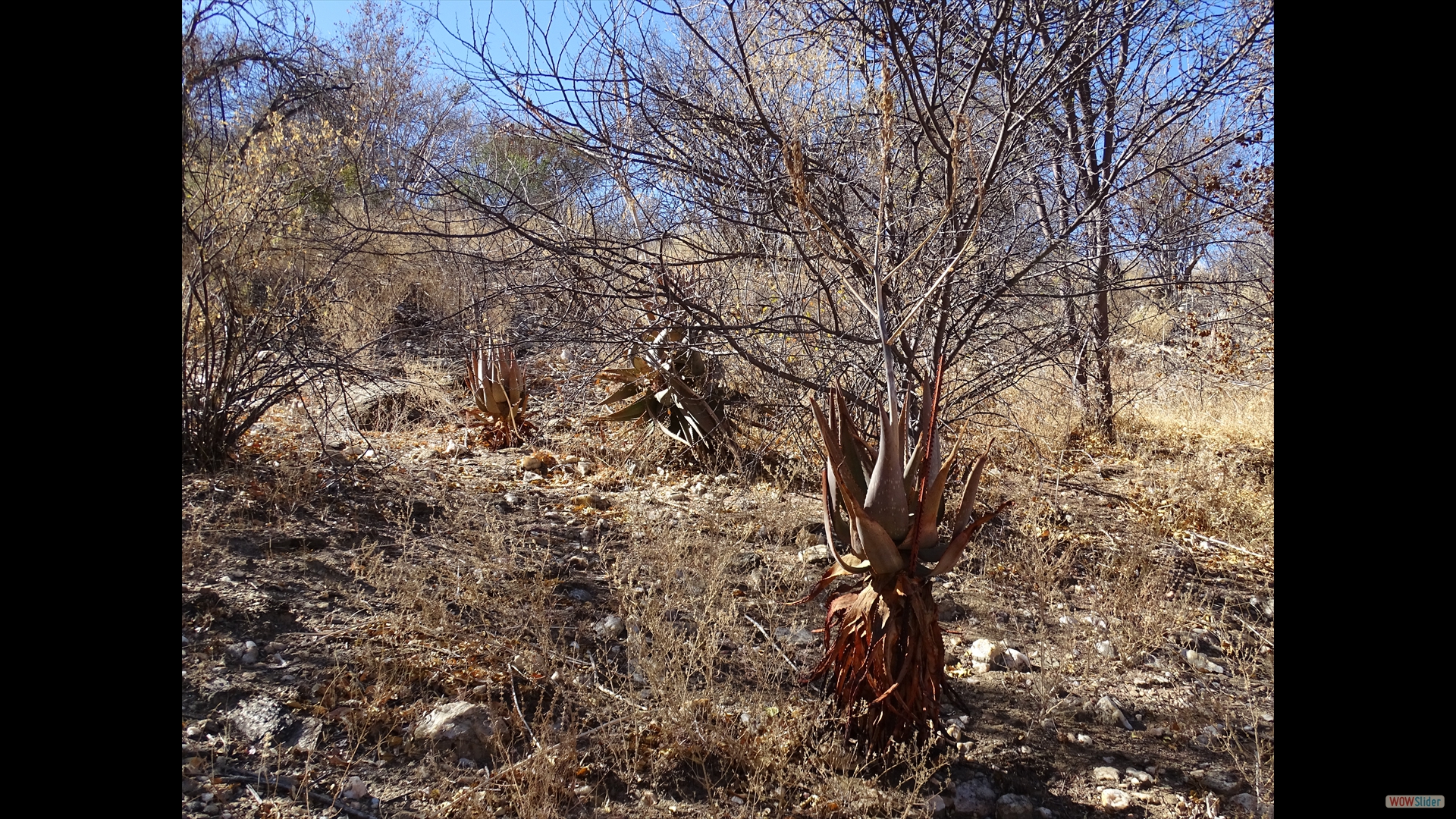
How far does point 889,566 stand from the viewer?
7.88 ft

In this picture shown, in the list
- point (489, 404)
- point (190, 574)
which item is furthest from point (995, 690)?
point (489, 404)

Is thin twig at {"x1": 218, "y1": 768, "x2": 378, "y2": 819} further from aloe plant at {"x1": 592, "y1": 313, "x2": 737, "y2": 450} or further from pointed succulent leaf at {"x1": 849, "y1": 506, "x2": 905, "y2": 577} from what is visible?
aloe plant at {"x1": 592, "y1": 313, "x2": 737, "y2": 450}

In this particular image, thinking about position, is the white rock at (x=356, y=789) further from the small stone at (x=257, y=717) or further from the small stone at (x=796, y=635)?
the small stone at (x=796, y=635)

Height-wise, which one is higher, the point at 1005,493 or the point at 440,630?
the point at 1005,493

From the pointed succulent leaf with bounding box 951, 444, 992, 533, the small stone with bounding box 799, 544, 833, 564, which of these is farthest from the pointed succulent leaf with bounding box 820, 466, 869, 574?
the small stone with bounding box 799, 544, 833, 564

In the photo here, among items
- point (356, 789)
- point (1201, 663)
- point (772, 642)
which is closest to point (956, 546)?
point (772, 642)

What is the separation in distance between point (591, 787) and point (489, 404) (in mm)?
4382

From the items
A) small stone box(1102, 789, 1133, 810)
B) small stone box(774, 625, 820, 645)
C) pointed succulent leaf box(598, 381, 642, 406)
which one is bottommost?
small stone box(1102, 789, 1133, 810)

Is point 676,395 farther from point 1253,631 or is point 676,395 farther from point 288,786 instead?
point 288,786

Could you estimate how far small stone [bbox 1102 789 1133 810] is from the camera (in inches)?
100.0

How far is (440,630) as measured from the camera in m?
3.29
